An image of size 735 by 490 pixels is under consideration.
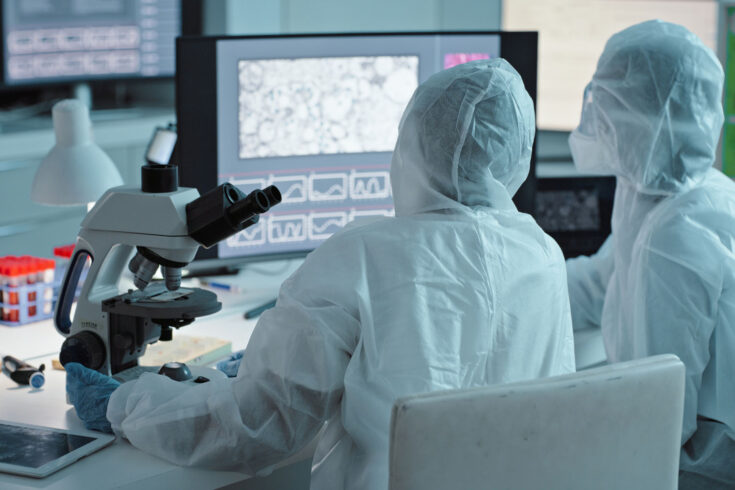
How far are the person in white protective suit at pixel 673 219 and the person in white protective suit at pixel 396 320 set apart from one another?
0.38 meters

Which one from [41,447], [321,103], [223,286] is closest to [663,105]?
[321,103]

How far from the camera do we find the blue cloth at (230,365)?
1.65 meters

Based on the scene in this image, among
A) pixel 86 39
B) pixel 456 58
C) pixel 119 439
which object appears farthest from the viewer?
pixel 86 39

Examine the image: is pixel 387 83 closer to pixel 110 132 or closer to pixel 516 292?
pixel 516 292

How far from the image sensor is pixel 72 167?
1830mm

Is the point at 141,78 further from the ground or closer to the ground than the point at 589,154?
further from the ground

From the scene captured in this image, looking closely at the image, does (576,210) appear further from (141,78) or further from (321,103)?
(141,78)

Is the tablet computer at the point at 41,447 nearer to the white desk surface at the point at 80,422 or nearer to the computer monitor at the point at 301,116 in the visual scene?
the white desk surface at the point at 80,422

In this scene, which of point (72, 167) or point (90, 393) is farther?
point (72, 167)

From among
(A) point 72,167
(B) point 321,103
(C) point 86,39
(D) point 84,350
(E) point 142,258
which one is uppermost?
(C) point 86,39

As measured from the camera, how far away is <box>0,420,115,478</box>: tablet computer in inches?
51.8

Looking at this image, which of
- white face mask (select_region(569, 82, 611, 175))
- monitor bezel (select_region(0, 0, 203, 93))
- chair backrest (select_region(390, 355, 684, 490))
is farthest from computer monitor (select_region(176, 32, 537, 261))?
monitor bezel (select_region(0, 0, 203, 93))

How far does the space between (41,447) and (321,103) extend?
38.9 inches

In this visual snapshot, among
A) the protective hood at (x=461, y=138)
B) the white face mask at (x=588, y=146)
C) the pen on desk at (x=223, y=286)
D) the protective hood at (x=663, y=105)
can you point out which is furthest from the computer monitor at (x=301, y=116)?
the protective hood at (x=461, y=138)
